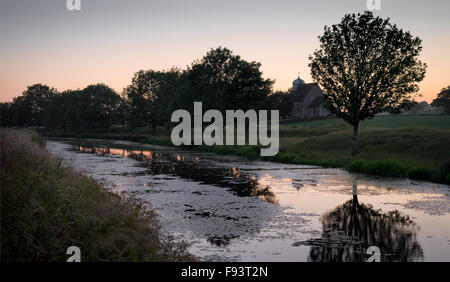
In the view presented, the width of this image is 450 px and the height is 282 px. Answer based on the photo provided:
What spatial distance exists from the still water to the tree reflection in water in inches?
1.0

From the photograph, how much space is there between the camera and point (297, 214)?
52.8 ft

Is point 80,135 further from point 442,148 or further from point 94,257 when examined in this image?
point 94,257

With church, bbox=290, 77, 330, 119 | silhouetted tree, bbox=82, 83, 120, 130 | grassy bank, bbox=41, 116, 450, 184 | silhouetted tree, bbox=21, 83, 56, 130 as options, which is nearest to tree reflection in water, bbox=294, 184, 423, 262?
grassy bank, bbox=41, 116, 450, 184

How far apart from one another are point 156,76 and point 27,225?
3553 inches

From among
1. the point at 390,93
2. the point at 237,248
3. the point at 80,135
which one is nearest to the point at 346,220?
the point at 237,248

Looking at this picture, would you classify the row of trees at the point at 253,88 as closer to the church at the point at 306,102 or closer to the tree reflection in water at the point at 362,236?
the church at the point at 306,102

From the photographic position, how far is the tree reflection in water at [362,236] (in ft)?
35.8

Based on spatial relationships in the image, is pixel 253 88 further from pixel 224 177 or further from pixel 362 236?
pixel 362 236

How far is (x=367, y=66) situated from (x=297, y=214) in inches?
1061

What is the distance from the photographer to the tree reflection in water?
1090cm

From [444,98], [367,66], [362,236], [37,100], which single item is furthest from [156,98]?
[444,98]

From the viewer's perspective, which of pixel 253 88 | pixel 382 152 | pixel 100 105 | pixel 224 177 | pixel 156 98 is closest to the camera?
pixel 224 177

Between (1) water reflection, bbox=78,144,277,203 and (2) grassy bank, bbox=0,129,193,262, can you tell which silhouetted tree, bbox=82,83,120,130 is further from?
(2) grassy bank, bbox=0,129,193,262
